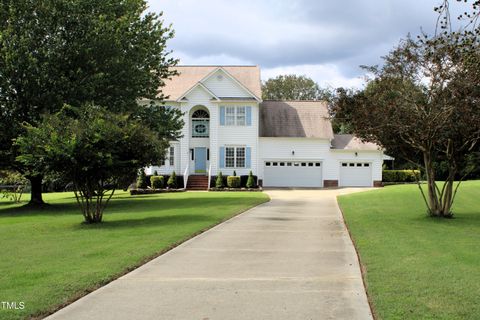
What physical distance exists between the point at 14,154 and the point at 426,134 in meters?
17.1

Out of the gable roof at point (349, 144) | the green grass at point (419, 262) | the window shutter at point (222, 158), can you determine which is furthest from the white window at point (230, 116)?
the green grass at point (419, 262)

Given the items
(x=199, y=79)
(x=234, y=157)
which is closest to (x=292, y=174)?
(x=234, y=157)

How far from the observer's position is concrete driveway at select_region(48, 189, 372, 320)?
629 cm

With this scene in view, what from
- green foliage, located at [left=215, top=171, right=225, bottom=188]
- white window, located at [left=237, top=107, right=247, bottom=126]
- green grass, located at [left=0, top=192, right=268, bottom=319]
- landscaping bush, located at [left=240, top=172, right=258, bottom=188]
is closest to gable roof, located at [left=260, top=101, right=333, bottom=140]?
white window, located at [left=237, top=107, right=247, bottom=126]

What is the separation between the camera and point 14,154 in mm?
23500

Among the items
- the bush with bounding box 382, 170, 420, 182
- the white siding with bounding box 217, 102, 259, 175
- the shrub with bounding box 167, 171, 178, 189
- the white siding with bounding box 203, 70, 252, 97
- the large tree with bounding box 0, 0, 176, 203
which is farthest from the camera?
the bush with bounding box 382, 170, 420, 182

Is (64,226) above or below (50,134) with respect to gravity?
below

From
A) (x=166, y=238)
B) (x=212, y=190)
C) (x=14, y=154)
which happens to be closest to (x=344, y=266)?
(x=166, y=238)

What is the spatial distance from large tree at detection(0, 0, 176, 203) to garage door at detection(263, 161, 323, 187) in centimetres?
1779

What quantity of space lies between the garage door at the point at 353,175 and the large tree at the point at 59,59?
21.3 meters

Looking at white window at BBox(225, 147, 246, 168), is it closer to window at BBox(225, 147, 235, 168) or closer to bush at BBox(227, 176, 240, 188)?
window at BBox(225, 147, 235, 168)

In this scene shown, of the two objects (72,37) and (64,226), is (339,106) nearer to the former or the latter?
(64,226)

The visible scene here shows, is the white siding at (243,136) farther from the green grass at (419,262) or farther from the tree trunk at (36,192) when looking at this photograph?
the green grass at (419,262)

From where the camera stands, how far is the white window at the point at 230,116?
40.2 meters
